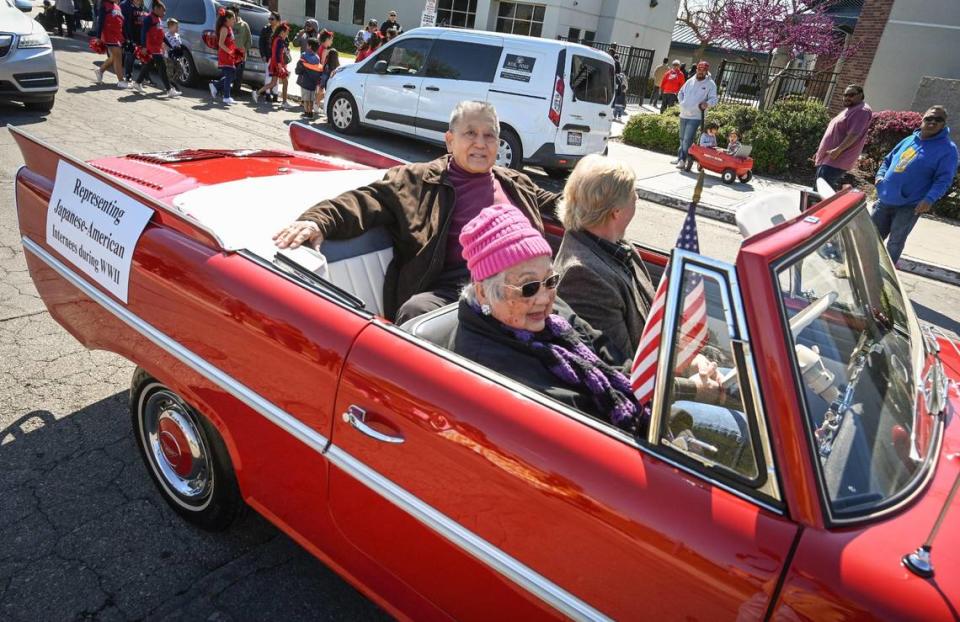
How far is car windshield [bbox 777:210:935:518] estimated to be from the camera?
140 cm

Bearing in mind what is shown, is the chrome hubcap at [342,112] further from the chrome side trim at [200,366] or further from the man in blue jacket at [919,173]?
the chrome side trim at [200,366]

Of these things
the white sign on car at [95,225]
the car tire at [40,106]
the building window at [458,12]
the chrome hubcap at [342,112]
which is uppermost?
the building window at [458,12]

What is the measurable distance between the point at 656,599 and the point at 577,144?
8.24 m

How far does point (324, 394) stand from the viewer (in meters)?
1.80

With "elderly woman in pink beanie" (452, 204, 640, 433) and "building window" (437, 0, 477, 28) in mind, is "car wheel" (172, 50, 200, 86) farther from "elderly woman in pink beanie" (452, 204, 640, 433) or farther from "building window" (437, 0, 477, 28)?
"building window" (437, 0, 477, 28)

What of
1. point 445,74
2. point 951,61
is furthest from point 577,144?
point 951,61

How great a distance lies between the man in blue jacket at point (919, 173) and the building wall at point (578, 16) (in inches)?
853

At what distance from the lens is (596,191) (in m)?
2.48

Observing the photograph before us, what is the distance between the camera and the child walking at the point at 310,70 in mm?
11742

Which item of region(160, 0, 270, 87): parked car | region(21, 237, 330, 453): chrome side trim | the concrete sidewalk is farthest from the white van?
region(21, 237, 330, 453): chrome side trim

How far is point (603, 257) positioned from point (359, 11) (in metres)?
31.6

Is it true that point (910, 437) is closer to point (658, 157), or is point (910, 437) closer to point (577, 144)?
point (577, 144)

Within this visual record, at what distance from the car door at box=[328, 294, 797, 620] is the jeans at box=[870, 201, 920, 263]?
20.2 feet

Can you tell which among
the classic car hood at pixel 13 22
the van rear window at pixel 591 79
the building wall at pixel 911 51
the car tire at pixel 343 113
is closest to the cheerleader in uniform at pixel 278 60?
the car tire at pixel 343 113
